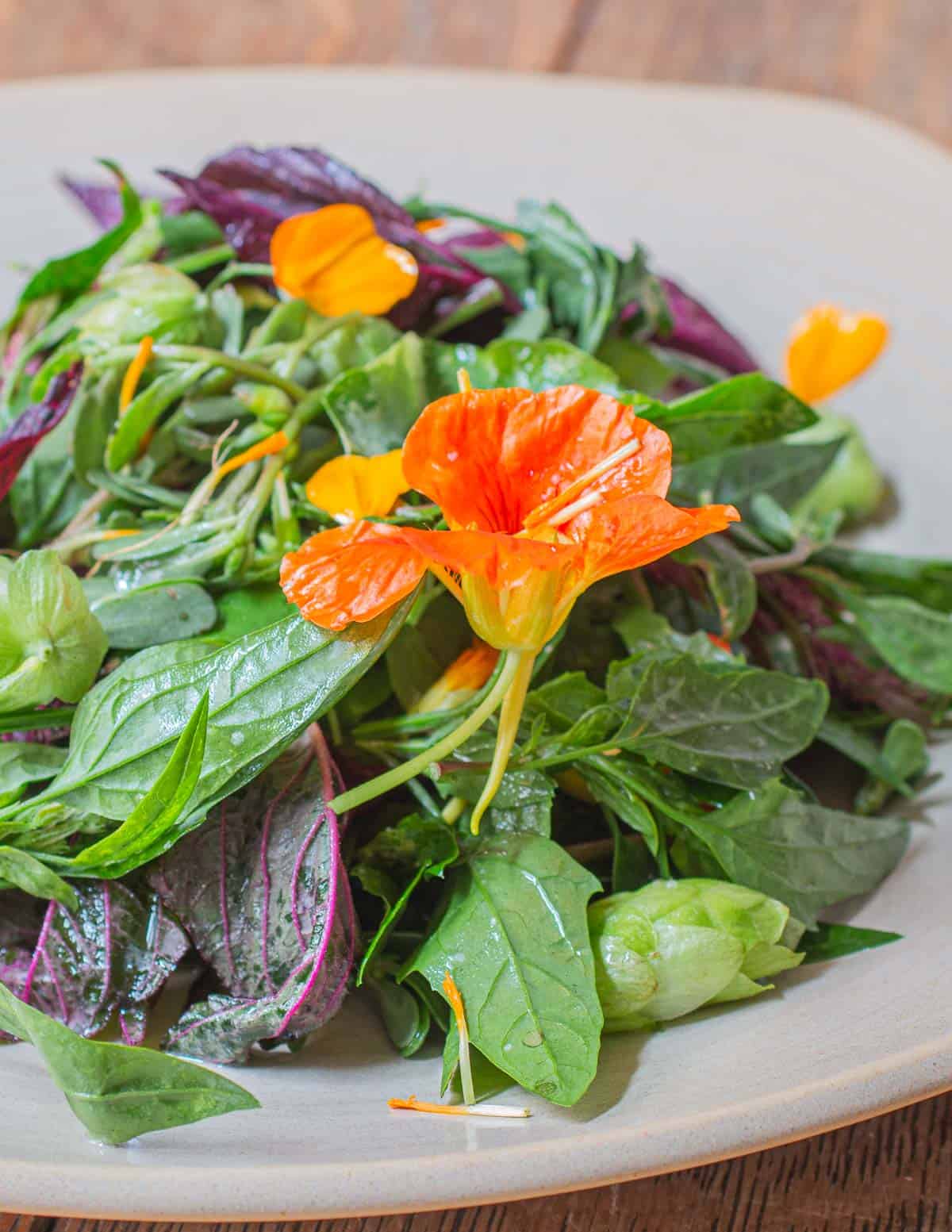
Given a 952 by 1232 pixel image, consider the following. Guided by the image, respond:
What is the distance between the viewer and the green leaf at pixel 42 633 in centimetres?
69

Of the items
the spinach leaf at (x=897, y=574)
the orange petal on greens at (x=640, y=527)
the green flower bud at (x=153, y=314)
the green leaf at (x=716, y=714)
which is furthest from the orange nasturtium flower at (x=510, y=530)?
the spinach leaf at (x=897, y=574)

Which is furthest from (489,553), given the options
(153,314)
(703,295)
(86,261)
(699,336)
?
(703,295)

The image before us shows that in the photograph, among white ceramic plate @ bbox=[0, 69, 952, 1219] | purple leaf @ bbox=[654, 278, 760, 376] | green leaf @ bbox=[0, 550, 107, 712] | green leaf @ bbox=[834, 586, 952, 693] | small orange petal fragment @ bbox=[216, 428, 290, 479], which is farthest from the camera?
purple leaf @ bbox=[654, 278, 760, 376]

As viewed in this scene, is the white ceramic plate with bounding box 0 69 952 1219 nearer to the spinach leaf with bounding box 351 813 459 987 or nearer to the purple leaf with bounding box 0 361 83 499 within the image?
the spinach leaf with bounding box 351 813 459 987

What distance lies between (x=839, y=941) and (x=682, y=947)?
141mm

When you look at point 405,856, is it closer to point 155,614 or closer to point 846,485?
point 155,614

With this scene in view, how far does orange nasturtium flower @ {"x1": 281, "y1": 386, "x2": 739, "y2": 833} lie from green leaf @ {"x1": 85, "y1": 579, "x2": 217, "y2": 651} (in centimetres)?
15

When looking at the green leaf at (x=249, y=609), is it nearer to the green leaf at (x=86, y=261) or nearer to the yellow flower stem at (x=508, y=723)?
the yellow flower stem at (x=508, y=723)

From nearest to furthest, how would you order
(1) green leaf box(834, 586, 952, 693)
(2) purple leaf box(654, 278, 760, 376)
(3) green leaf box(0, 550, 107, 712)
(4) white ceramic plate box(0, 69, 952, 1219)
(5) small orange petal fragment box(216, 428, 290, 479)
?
1. (4) white ceramic plate box(0, 69, 952, 1219)
2. (3) green leaf box(0, 550, 107, 712)
3. (5) small orange petal fragment box(216, 428, 290, 479)
4. (1) green leaf box(834, 586, 952, 693)
5. (2) purple leaf box(654, 278, 760, 376)

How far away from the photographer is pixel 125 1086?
0.62 metres

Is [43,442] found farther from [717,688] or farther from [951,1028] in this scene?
[951,1028]

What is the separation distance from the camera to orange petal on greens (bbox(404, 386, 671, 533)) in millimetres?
649

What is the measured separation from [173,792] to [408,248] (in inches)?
20.7

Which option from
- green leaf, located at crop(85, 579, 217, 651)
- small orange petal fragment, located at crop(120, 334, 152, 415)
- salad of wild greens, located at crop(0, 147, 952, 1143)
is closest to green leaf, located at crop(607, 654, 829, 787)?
salad of wild greens, located at crop(0, 147, 952, 1143)
